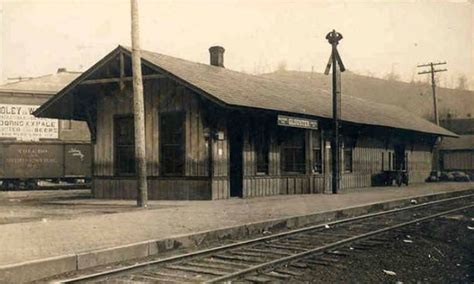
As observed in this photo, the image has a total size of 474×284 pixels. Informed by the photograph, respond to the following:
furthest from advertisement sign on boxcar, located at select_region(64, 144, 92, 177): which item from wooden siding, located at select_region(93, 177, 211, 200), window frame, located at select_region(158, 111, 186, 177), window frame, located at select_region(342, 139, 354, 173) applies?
window frame, located at select_region(342, 139, 354, 173)

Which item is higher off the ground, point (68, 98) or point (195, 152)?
point (68, 98)

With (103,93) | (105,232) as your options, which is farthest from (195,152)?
(105,232)

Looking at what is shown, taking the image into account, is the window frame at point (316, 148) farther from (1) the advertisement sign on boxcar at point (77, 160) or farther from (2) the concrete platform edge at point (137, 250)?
(1) the advertisement sign on boxcar at point (77, 160)

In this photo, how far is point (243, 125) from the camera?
717 inches

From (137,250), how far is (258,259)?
188 centimetres

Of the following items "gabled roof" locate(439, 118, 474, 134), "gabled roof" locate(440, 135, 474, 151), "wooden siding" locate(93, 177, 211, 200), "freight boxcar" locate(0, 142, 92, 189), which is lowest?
"wooden siding" locate(93, 177, 211, 200)

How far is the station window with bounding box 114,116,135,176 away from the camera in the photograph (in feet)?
61.5

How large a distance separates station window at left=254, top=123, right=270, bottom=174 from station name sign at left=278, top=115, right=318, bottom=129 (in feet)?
3.18

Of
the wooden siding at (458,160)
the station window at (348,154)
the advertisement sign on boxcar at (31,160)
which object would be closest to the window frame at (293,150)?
the station window at (348,154)

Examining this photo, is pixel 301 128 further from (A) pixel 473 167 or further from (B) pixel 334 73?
(A) pixel 473 167

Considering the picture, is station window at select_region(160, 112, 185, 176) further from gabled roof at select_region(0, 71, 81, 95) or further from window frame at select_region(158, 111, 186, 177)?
gabled roof at select_region(0, 71, 81, 95)

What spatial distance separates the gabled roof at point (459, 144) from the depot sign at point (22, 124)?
36.9m

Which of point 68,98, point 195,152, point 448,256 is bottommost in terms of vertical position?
point 448,256

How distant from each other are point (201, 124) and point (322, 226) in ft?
21.3
